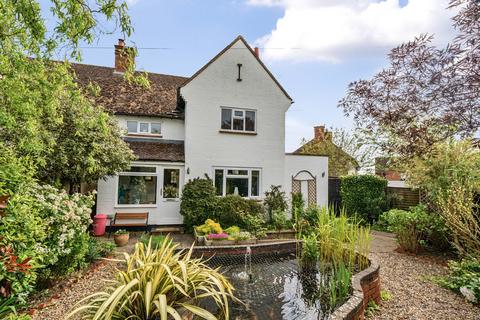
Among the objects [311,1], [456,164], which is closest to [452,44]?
[456,164]

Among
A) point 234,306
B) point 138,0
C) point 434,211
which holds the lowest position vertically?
point 234,306

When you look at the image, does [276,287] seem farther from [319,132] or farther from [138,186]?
[319,132]

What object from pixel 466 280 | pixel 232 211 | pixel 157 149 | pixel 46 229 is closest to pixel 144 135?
pixel 157 149

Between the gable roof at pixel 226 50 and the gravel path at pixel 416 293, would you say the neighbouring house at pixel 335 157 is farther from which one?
the gravel path at pixel 416 293

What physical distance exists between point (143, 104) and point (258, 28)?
6577 millimetres

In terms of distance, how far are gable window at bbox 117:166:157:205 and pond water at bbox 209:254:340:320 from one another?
18.8 feet

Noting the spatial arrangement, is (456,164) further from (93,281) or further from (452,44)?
(93,281)

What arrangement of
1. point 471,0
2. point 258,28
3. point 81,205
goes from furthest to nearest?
point 258,28 → point 471,0 → point 81,205

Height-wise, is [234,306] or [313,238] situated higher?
[313,238]

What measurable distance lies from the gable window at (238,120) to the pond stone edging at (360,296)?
8.72 m

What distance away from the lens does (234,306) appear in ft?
14.5

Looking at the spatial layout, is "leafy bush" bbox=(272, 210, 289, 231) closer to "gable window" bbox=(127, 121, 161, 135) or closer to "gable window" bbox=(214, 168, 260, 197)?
"gable window" bbox=(214, 168, 260, 197)

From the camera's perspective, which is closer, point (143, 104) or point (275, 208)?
point (275, 208)

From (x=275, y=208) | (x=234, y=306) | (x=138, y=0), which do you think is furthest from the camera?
(x=275, y=208)
